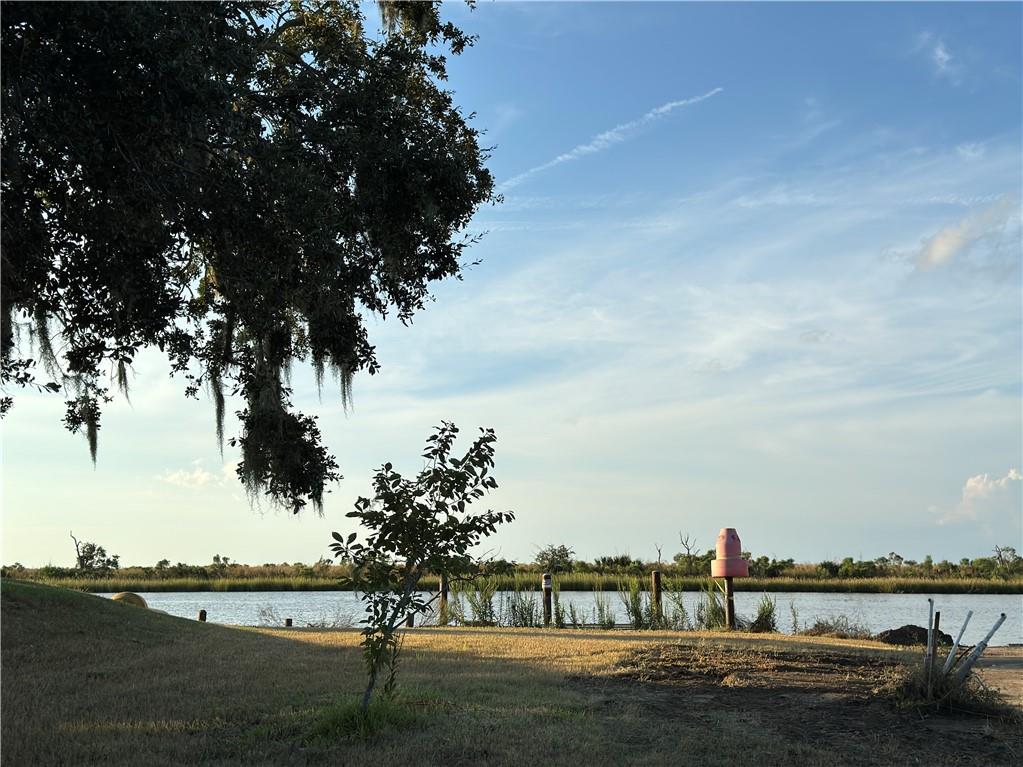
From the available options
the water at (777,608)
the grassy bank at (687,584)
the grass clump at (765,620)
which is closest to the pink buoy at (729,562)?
the grass clump at (765,620)

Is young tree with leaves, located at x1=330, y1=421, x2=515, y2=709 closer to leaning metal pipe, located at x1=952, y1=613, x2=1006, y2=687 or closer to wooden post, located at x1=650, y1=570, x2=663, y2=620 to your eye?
leaning metal pipe, located at x1=952, y1=613, x2=1006, y2=687

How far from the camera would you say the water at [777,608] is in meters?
19.8

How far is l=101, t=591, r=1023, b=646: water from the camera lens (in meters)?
19.8

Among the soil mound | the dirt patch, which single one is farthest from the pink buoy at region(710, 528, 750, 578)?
the dirt patch

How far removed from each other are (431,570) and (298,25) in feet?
26.2

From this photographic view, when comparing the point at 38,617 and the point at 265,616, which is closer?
the point at 38,617

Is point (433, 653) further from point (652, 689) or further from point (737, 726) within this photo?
point (737, 726)

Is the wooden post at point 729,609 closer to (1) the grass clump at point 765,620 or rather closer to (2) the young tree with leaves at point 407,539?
(1) the grass clump at point 765,620

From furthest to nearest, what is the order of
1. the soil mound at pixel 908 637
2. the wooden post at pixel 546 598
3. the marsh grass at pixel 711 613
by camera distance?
the wooden post at pixel 546 598 < the marsh grass at pixel 711 613 < the soil mound at pixel 908 637

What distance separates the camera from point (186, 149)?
7.75 meters

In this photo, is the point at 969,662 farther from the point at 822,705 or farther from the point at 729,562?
the point at 729,562

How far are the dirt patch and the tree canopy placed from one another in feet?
14.9

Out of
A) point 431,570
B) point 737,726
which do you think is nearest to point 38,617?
point 431,570

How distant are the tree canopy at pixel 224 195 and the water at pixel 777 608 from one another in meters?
8.44
